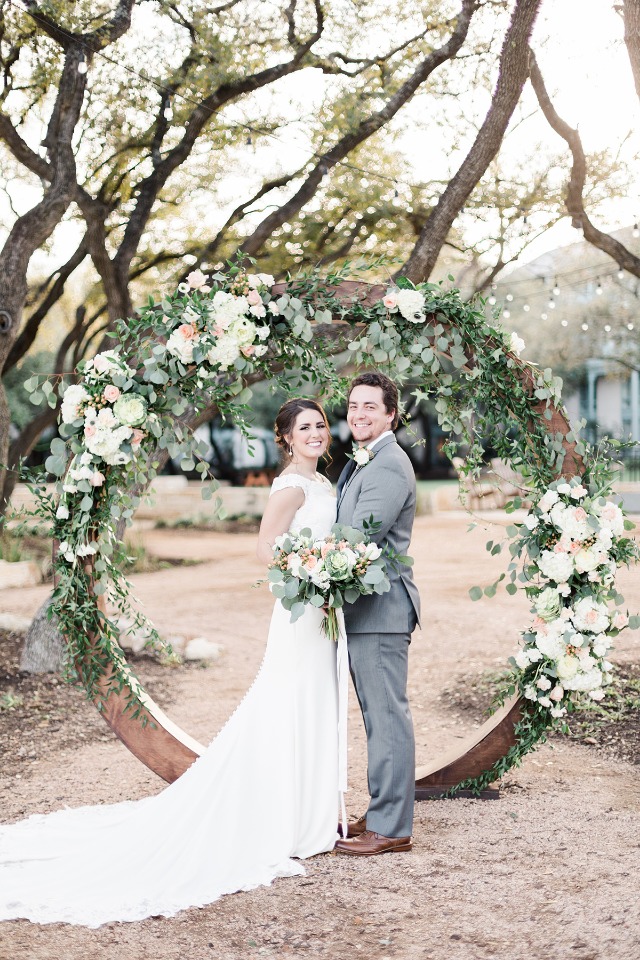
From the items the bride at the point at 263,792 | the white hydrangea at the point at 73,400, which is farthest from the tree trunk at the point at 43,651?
→ the white hydrangea at the point at 73,400

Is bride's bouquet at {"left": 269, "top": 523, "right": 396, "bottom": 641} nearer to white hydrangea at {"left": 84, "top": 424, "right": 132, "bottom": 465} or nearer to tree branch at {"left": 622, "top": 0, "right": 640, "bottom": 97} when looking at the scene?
white hydrangea at {"left": 84, "top": 424, "right": 132, "bottom": 465}

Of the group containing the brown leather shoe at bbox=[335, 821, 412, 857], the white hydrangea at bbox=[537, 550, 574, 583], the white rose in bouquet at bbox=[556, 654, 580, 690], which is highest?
the white hydrangea at bbox=[537, 550, 574, 583]

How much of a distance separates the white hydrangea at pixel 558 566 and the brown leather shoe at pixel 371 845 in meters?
1.30

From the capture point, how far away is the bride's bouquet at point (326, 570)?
11.8 feet

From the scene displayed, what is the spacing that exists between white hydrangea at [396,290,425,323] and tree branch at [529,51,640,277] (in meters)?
4.12

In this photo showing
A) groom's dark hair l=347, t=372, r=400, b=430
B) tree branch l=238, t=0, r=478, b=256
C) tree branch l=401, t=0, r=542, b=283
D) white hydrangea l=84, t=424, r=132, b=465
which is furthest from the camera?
tree branch l=238, t=0, r=478, b=256

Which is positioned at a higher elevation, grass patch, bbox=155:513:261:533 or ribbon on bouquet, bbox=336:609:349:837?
Answer: grass patch, bbox=155:513:261:533

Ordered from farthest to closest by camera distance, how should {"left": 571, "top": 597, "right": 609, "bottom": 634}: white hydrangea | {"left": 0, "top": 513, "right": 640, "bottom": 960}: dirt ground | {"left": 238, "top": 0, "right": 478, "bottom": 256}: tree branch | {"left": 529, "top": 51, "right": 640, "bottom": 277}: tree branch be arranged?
1. {"left": 238, "top": 0, "right": 478, "bottom": 256}: tree branch
2. {"left": 529, "top": 51, "right": 640, "bottom": 277}: tree branch
3. {"left": 571, "top": 597, "right": 609, "bottom": 634}: white hydrangea
4. {"left": 0, "top": 513, "right": 640, "bottom": 960}: dirt ground

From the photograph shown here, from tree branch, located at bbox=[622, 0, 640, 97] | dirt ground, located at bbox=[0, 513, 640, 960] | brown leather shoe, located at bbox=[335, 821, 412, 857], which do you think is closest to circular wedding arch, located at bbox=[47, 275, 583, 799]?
dirt ground, located at bbox=[0, 513, 640, 960]

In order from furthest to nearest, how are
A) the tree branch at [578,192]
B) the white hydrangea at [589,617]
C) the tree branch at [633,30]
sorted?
the tree branch at [578,192] < the tree branch at [633,30] < the white hydrangea at [589,617]

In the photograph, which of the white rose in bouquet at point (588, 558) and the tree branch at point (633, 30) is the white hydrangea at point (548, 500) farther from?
the tree branch at point (633, 30)

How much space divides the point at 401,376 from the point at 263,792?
74.9 inches

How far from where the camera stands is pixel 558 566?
416 centimetres

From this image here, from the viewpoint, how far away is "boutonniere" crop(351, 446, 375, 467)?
12.5 ft
